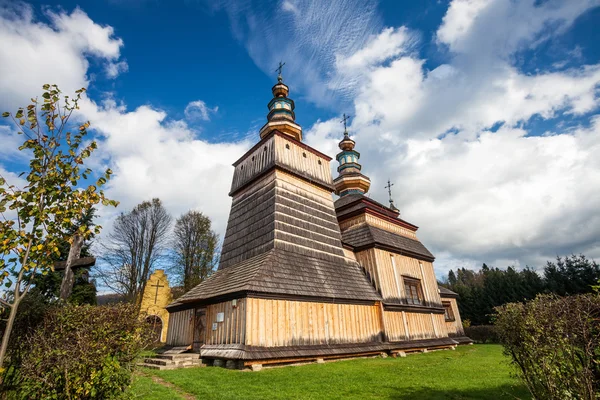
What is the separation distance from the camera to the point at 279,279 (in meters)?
13.0

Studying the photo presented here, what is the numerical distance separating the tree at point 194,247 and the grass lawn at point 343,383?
18.5m

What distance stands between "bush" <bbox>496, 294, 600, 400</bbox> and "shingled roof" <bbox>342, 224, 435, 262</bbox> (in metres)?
13.8

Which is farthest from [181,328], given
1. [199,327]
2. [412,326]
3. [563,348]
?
[563,348]

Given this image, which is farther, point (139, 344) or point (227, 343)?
point (227, 343)

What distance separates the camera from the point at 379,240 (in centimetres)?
1927

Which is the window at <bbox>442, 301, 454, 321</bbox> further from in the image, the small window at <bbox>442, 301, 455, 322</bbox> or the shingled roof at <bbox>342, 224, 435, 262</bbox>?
the shingled roof at <bbox>342, 224, 435, 262</bbox>

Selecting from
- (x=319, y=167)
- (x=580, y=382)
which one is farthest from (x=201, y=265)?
(x=580, y=382)

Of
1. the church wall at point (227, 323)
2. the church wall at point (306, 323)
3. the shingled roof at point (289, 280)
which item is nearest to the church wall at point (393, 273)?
the shingled roof at point (289, 280)

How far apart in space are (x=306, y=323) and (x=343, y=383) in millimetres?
4598

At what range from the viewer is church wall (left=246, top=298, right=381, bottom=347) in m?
11.7

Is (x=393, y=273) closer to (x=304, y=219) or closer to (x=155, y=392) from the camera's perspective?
(x=304, y=219)

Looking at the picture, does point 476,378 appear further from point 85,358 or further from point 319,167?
point 319,167

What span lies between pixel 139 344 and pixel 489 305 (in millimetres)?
45994

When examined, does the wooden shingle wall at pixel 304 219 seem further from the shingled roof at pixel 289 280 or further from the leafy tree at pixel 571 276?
the leafy tree at pixel 571 276
